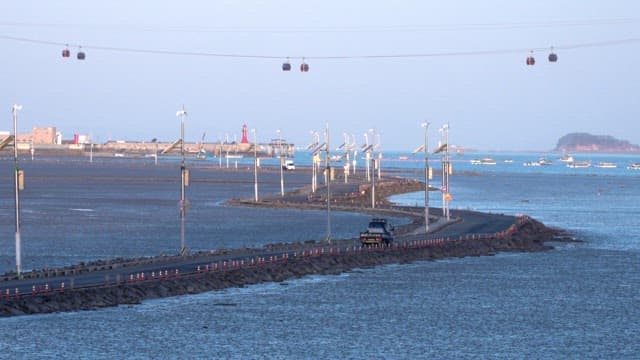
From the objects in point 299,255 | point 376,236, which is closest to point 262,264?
point 299,255

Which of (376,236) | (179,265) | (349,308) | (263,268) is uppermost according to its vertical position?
(376,236)

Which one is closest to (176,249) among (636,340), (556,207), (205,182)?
(636,340)

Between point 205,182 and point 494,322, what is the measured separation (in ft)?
489

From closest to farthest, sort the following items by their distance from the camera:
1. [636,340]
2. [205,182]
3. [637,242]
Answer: [636,340] < [637,242] < [205,182]

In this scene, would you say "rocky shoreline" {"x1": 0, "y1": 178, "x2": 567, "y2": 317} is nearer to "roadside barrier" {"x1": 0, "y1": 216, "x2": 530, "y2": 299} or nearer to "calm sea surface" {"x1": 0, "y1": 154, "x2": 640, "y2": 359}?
"roadside barrier" {"x1": 0, "y1": 216, "x2": 530, "y2": 299}

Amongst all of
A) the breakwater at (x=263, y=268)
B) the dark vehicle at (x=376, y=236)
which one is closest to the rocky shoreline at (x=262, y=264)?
the breakwater at (x=263, y=268)

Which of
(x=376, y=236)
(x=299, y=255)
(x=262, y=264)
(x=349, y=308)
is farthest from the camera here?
(x=376, y=236)

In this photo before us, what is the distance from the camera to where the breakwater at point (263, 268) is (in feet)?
156

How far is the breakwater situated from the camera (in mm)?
47625

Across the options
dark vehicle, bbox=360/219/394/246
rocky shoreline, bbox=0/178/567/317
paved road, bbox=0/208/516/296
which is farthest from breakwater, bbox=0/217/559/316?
dark vehicle, bbox=360/219/394/246

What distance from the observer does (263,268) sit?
6169 cm

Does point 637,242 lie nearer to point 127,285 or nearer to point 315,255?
point 315,255

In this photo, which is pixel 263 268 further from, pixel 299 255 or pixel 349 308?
pixel 349 308

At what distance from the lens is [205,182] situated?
19750 cm
